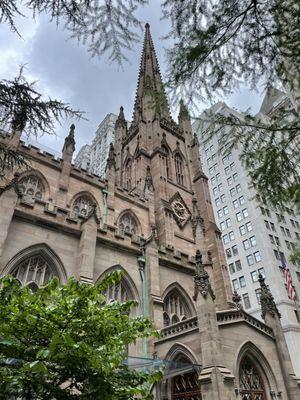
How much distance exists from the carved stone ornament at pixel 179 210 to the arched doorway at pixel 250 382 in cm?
1528

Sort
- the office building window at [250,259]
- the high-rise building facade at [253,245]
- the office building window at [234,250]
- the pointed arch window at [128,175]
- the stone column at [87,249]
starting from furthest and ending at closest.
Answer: the office building window at [234,250] → the office building window at [250,259] → the high-rise building facade at [253,245] → the pointed arch window at [128,175] → the stone column at [87,249]

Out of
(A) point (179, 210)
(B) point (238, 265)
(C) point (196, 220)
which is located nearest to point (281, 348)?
(C) point (196, 220)

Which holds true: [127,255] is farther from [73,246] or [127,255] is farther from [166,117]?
[166,117]

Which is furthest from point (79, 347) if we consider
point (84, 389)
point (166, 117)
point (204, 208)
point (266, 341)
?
point (166, 117)

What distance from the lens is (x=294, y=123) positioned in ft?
19.0

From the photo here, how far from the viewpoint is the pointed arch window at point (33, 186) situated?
19969 millimetres

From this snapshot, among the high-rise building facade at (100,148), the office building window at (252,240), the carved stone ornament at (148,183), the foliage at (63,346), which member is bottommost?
the foliage at (63,346)

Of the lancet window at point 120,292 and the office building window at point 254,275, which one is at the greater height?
the office building window at point 254,275

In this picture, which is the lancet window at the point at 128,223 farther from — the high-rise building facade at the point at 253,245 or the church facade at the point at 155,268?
the high-rise building facade at the point at 253,245

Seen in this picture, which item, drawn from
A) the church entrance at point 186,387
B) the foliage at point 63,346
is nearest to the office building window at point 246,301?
the church entrance at point 186,387

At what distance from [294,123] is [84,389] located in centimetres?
627

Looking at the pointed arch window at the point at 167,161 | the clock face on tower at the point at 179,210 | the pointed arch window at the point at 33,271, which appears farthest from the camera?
the pointed arch window at the point at 167,161

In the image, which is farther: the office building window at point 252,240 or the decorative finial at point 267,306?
the office building window at point 252,240

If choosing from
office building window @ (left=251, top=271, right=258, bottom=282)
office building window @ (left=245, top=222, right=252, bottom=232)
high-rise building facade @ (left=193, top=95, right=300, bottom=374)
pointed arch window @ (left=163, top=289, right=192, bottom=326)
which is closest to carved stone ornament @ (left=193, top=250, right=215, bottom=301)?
pointed arch window @ (left=163, top=289, right=192, bottom=326)
